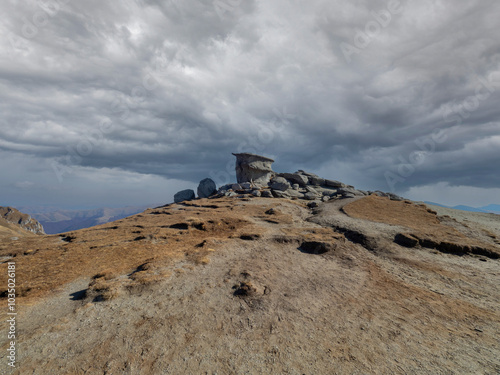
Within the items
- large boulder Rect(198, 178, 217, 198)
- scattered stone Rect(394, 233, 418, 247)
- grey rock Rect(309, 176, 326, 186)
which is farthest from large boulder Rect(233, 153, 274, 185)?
scattered stone Rect(394, 233, 418, 247)

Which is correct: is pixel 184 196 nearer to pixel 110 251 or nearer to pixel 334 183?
pixel 334 183

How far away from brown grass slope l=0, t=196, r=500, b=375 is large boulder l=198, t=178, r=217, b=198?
24403 millimetres

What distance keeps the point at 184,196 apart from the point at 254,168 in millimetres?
11769

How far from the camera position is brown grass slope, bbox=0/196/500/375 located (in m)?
4.49

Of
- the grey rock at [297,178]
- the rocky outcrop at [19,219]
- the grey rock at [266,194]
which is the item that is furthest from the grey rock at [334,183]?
the rocky outcrop at [19,219]

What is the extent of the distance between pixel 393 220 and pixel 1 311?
1897 cm

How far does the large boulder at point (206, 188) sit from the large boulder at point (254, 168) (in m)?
4.74

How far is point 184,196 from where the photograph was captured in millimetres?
36125

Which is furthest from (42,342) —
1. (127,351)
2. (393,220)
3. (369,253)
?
(393,220)

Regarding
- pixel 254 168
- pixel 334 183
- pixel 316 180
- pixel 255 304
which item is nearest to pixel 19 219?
pixel 254 168

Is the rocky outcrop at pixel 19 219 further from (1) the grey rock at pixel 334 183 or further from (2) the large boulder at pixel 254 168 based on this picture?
(1) the grey rock at pixel 334 183

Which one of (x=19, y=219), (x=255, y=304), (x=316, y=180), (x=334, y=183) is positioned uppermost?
(x=316, y=180)

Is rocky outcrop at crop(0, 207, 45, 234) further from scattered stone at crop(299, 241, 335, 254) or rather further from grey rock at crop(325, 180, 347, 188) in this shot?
grey rock at crop(325, 180, 347, 188)

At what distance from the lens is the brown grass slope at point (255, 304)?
4.49 m
